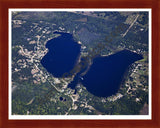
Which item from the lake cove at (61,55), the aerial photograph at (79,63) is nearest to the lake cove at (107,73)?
the aerial photograph at (79,63)

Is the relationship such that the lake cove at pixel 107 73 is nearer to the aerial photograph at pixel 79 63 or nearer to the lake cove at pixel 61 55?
the aerial photograph at pixel 79 63

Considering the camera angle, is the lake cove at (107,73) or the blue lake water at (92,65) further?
the blue lake water at (92,65)

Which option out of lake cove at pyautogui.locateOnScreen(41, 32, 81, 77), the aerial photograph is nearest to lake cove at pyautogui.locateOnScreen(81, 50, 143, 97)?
the aerial photograph

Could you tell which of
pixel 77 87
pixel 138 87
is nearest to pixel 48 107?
pixel 77 87

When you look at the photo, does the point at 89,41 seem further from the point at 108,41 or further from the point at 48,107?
the point at 48,107

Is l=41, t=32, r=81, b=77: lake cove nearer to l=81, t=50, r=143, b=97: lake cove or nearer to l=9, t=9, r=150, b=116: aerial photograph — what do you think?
l=9, t=9, r=150, b=116: aerial photograph

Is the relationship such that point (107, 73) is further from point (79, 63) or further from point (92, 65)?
point (79, 63)

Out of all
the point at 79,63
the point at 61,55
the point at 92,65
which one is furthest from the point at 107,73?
the point at 61,55
